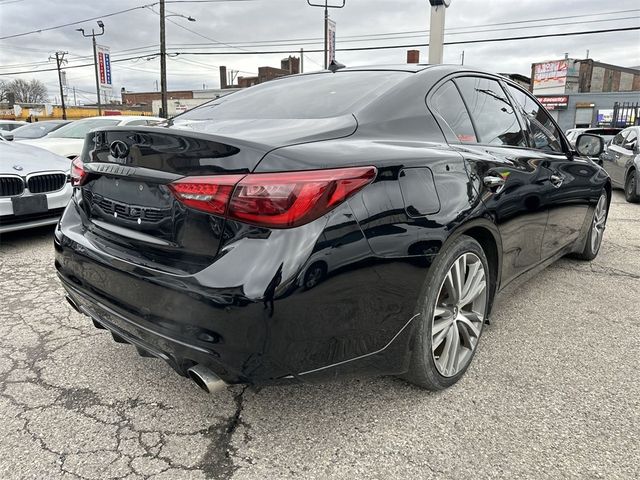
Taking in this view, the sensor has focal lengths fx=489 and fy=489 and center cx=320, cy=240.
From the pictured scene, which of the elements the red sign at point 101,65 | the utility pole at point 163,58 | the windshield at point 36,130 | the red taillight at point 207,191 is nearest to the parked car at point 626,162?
the red taillight at point 207,191

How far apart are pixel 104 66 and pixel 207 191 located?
129 feet

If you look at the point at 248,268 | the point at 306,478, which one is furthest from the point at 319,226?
the point at 306,478

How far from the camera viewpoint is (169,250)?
1.81m

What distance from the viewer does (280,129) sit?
77.4 inches

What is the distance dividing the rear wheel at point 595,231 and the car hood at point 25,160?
526 centimetres

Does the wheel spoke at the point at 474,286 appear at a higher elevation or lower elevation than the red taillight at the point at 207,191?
lower

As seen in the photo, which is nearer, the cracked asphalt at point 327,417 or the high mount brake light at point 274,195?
the high mount brake light at point 274,195

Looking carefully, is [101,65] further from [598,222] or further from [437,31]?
[598,222]

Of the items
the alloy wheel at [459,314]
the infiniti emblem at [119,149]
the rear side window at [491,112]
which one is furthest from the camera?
the rear side window at [491,112]

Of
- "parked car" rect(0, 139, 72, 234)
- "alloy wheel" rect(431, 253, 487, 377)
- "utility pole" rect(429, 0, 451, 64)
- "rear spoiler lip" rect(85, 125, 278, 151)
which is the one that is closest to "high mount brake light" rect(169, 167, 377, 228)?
"rear spoiler lip" rect(85, 125, 278, 151)

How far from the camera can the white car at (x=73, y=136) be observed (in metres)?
7.74

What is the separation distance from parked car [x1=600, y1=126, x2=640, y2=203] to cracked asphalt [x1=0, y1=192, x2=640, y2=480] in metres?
7.02

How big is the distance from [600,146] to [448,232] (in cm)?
299

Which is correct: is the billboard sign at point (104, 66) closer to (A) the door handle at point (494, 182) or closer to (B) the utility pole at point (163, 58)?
(B) the utility pole at point (163, 58)
